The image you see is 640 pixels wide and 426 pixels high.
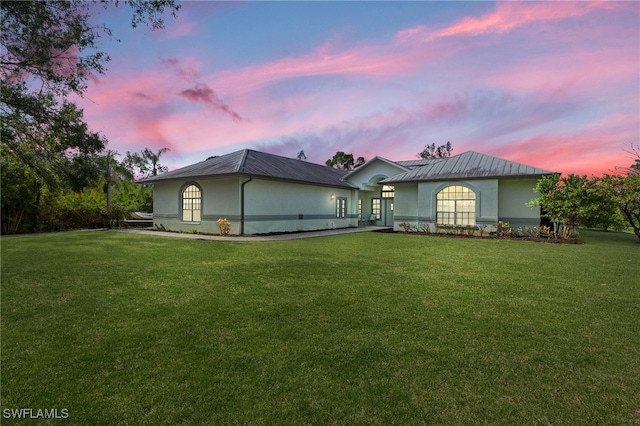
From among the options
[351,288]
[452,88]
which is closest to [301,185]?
[452,88]

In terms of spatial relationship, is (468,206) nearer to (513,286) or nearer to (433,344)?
(513,286)

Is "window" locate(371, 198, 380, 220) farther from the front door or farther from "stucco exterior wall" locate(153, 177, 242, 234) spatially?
"stucco exterior wall" locate(153, 177, 242, 234)

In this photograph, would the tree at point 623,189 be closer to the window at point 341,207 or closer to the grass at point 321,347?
the grass at point 321,347

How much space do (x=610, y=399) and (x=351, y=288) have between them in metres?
3.68

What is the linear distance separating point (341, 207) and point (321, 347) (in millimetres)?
19250

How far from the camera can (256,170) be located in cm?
1605

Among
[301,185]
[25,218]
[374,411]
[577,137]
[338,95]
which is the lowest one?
[374,411]

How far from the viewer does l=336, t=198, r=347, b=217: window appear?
72.0 ft

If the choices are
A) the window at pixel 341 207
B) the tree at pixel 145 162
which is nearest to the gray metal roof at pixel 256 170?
the window at pixel 341 207

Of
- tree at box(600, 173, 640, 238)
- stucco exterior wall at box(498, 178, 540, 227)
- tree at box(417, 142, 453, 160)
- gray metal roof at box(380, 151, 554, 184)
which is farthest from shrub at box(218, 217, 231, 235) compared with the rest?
tree at box(417, 142, 453, 160)

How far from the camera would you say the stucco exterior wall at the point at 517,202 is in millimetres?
15742

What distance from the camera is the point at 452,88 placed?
15062 millimetres

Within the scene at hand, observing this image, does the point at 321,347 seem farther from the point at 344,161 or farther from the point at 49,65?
the point at 344,161

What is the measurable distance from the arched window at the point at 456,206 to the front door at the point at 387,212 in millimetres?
6612
